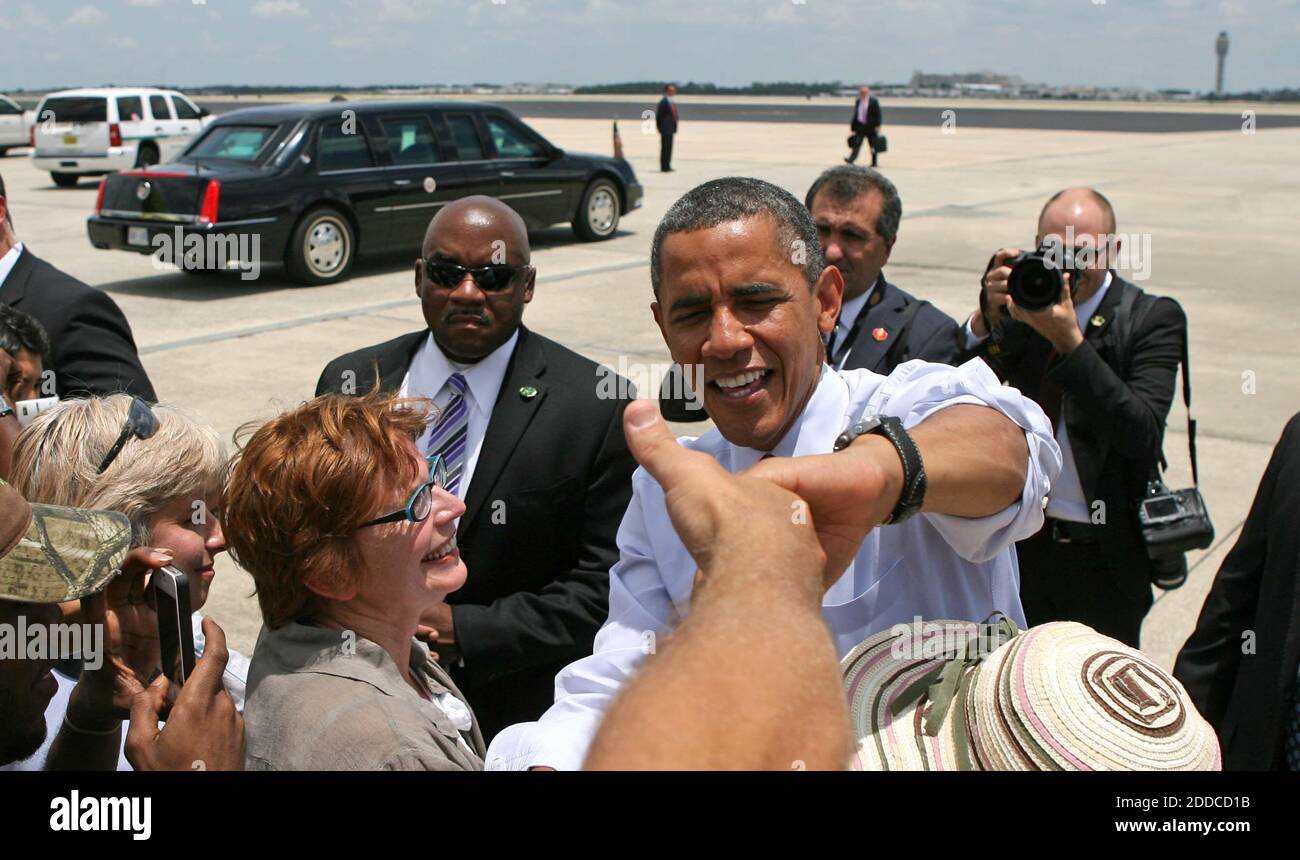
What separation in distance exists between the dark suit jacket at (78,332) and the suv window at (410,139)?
8990mm

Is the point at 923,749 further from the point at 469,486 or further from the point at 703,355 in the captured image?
the point at 469,486

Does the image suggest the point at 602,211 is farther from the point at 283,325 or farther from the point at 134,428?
the point at 134,428

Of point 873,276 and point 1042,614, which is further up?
point 873,276

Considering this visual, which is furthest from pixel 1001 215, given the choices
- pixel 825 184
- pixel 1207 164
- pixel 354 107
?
pixel 825 184

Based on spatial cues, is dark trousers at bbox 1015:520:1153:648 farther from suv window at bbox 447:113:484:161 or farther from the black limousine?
suv window at bbox 447:113:484:161

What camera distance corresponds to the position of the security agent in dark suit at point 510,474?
3.09 m

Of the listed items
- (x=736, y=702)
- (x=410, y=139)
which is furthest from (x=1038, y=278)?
(x=410, y=139)

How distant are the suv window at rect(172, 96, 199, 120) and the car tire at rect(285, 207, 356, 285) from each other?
13159mm

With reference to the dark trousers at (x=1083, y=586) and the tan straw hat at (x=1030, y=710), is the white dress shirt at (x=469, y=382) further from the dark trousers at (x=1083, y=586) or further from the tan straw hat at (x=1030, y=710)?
the tan straw hat at (x=1030, y=710)

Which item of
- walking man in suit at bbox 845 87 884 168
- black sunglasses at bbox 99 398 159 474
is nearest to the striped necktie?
black sunglasses at bbox 99 398 159 474

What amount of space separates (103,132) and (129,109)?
3.10 ft

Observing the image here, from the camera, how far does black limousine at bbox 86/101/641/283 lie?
11.6 meters

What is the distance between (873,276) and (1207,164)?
25.0 meters

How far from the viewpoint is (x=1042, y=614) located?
3729 mm
